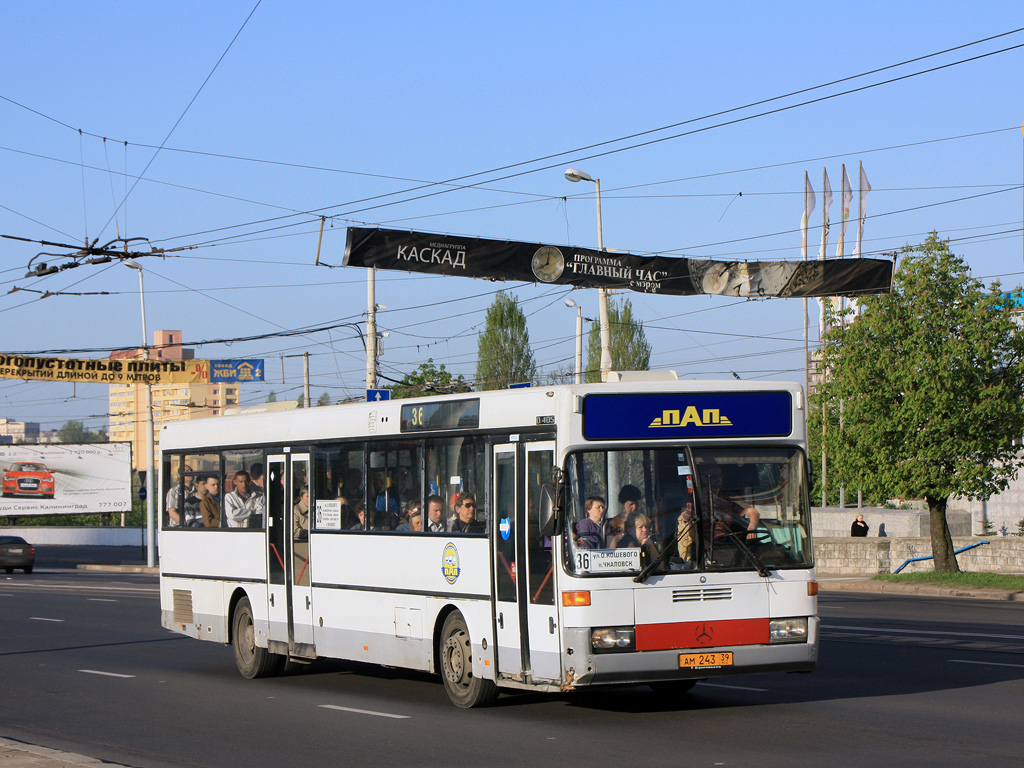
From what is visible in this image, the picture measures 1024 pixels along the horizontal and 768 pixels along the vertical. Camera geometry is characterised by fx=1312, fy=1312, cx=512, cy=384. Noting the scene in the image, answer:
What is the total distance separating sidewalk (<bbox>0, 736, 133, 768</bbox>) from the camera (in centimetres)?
859

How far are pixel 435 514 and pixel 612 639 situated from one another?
2.49 meters

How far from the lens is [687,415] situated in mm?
10609

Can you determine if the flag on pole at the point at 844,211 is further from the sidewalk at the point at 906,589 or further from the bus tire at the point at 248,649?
the bus tire at the point at 248,649

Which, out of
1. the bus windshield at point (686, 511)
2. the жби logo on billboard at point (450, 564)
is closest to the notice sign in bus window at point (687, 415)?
the bus windshield at point (686, 511)

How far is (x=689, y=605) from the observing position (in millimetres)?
10258

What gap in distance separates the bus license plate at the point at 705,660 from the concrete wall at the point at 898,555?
2438 cm

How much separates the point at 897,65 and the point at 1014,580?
14260 mm

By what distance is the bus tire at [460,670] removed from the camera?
1127 centimetres

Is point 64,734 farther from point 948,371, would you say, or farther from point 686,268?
point 948,371

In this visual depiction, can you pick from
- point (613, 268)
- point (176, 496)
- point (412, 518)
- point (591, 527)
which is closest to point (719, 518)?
point (591, 527)

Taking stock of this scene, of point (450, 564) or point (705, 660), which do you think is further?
point (450, 564)

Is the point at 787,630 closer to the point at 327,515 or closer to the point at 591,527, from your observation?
the point at 591,527

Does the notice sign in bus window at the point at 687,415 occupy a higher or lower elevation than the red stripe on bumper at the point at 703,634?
higher

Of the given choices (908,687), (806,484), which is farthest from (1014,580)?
(806,484)
